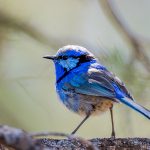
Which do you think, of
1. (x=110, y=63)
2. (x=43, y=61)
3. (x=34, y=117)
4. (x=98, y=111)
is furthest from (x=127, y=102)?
(x=34, y=117)

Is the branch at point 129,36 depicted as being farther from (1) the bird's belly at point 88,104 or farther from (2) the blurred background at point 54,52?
(1) the bird's belly at point 88,104

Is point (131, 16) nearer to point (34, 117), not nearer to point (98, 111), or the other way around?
point (34, 117)

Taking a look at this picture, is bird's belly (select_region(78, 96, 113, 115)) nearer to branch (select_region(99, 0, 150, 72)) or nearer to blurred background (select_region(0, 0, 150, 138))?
blurred background (select_region(0, 0, 150, 138))

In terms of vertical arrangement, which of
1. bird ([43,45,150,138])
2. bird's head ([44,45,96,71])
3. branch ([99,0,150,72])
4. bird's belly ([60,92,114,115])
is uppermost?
branch ([99,0,150,72])

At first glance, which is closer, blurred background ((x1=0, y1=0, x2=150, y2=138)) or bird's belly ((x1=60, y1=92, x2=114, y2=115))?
bird's belly ((x1=60, y1=92, x2=114, y2=115))

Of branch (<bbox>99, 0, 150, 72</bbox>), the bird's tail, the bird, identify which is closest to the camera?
the bird's tail

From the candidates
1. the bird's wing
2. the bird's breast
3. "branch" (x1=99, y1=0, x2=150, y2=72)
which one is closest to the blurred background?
"branch" (x1=99, y1=0, x2=150, y2=72)

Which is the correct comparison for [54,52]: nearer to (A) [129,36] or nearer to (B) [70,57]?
(B) [70,57]
